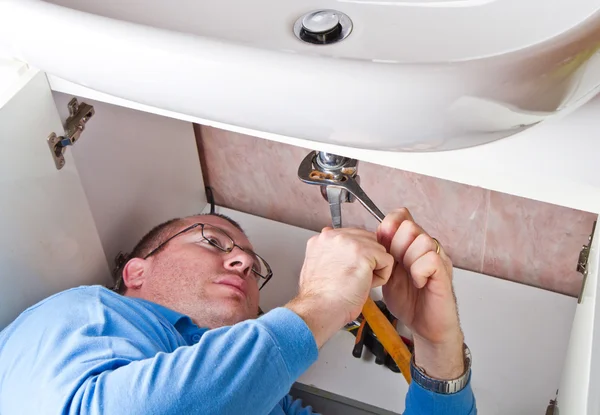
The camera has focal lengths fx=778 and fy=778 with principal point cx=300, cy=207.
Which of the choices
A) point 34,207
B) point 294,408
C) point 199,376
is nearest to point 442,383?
point 294,408

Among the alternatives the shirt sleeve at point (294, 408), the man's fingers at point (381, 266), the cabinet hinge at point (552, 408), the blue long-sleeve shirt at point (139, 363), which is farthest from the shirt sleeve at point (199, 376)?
the cabinet hinge at point (552, 408)

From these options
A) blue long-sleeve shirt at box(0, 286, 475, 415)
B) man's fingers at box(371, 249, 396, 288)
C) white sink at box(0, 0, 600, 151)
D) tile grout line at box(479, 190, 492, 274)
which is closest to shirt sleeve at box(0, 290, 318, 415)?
blue long-sleeve shirt at box(0, 286, 475, 415)

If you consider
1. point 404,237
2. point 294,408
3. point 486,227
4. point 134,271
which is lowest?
point 294,408

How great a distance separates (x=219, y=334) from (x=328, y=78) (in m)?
0.32

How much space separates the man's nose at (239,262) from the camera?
1175mm

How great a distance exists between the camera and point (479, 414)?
1172 millimetres

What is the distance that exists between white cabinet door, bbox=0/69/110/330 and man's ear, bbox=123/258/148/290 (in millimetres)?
80

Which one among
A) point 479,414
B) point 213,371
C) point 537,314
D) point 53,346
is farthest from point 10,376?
point 537,314

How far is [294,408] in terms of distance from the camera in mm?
1110

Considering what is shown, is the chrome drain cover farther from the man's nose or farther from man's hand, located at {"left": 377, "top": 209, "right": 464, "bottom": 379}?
the man's nose

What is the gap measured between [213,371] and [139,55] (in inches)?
12.2

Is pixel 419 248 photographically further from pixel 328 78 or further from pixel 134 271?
pixel 134 271

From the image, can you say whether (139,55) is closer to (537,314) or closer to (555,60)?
(555,60)

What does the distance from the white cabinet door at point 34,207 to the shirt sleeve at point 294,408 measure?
378 millimetres
